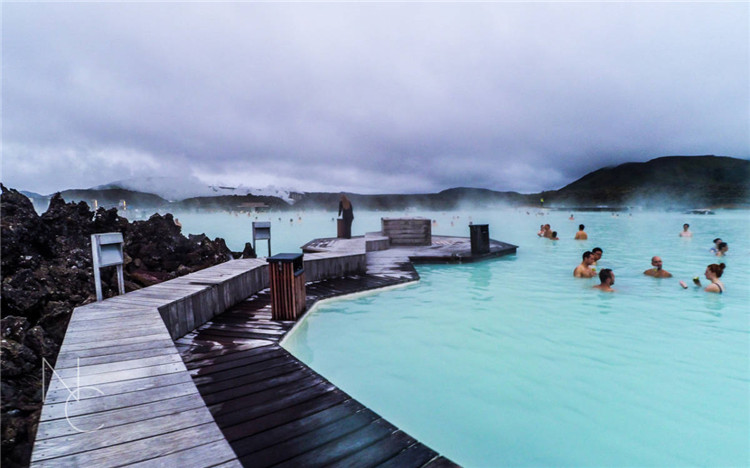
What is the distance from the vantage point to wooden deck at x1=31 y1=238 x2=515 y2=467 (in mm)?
1962

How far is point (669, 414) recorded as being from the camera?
171 inches

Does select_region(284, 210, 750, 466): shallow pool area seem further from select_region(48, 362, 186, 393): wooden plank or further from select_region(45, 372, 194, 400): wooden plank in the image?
select_region(45, 372, 194, 400): wooden plank

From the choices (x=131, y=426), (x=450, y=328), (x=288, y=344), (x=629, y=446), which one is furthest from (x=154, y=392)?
(x=450, y=328)

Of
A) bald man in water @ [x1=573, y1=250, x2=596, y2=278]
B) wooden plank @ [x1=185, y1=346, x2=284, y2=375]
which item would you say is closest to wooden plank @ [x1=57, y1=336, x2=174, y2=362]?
wooden plank @ [x1=185, y1=346, x2=284, y2=375]

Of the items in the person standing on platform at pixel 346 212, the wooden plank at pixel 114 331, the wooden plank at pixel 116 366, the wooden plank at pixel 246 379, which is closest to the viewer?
the wooden plank at pixel 116 366

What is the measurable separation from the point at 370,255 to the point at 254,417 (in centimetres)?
1105

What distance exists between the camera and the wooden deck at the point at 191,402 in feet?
6.44

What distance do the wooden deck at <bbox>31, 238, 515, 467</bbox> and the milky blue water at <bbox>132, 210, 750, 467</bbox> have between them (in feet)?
4.27

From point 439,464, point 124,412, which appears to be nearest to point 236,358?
point 124,412

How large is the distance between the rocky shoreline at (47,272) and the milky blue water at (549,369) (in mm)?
3091

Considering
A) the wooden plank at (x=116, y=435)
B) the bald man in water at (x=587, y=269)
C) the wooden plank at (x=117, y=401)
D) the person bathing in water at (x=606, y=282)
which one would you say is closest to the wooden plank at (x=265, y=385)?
the wooden plank at (x=117, y=401)

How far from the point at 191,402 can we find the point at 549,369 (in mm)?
5125

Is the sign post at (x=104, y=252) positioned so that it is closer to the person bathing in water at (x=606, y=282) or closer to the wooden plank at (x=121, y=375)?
the wooden plank at (x=121, y=375)

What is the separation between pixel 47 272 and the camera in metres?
7.58
